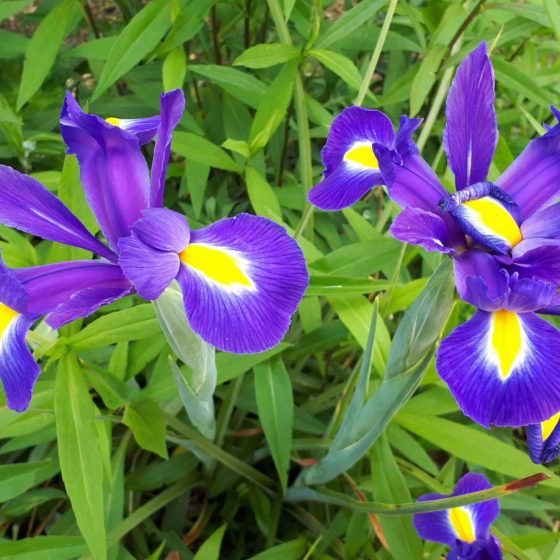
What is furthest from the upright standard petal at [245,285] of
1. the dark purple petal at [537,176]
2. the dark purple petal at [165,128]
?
the dark purple petal at [537,176]

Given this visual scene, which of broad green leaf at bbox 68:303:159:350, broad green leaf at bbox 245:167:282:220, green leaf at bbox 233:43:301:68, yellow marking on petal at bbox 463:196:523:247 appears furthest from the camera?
broad green leaf at bbox 245:167:282:220

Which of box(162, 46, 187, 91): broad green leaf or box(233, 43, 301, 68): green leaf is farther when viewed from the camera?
box(162, 46, 187, 91): broad green leaf

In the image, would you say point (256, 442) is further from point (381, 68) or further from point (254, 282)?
point (381, 68)

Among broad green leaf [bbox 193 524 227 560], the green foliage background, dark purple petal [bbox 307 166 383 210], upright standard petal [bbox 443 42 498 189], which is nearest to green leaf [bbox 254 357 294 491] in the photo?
the green foliage background

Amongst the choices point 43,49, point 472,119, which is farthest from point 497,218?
point 43,49

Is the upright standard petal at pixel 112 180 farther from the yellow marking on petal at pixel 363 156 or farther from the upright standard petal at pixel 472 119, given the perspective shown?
the upright standard petal at pixel 472 119

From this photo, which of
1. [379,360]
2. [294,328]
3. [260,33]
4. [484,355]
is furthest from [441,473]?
[260,33]

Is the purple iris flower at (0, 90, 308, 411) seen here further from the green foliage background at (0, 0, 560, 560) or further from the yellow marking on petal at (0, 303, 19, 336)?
the green foliage background at (0, 0, 560, 560)
